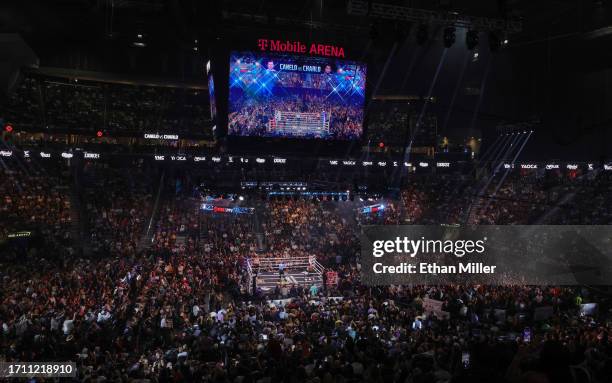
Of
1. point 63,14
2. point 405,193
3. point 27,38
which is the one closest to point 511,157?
point 405,193

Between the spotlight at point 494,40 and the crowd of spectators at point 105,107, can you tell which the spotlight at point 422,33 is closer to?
the spotlight at point 494,40

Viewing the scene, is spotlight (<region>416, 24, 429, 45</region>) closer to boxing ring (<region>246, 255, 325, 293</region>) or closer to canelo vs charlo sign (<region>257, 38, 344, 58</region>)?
canelo vs charlo sign (<region>257, 38, 344, 58</region>)

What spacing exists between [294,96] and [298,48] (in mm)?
1663

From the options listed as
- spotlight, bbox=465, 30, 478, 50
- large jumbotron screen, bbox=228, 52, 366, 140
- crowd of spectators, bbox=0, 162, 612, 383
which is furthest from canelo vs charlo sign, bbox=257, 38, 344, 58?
crowd of spectators, bbox=0, 162, 612, 383

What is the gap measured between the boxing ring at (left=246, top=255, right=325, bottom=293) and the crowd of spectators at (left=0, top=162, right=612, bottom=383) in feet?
1.87

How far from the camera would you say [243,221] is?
25828 mm

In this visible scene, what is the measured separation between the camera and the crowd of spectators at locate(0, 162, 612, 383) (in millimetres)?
7129

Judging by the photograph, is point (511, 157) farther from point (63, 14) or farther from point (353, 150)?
point (63, 14)

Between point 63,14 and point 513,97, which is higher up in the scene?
point 63,14

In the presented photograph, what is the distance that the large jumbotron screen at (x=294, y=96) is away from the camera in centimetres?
1655

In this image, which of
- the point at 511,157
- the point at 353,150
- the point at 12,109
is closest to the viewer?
the point at 353,150

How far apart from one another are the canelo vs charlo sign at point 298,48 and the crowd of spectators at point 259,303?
8.28m

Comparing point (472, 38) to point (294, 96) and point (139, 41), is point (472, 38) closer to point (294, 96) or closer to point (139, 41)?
point (294, 96)

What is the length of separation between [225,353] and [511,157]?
1040 inches
